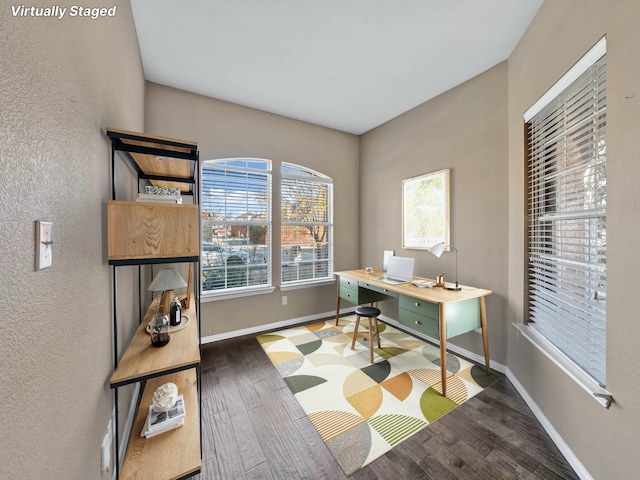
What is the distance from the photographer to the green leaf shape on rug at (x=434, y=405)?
5.95 feet

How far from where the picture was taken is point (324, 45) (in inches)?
82.8

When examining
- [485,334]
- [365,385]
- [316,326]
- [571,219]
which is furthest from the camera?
[316,326]

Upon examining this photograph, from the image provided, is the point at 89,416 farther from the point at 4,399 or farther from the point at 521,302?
the point at 521,302

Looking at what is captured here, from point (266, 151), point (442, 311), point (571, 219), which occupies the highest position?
point (266, 151)

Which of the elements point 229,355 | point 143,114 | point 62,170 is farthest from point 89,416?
point 143,114

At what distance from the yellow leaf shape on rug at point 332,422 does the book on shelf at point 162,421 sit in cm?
87

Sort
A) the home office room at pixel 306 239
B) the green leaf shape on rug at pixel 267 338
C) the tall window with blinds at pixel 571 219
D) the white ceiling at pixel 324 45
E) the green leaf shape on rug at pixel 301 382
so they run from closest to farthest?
the home office room at pixel 306 239
the tall window with blinds at pixel 571 219
the white ceiling at pixel 324 45
the green leaf shape on rug at pixel 301 382
the green leaf shape on rug at pixel 267 338

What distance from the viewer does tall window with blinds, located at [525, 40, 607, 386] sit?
1.30 meters

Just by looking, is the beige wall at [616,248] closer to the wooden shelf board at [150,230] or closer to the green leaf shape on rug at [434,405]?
the green leaf shape on rug at [434,405]

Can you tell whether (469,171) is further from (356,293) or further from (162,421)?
(162,421)

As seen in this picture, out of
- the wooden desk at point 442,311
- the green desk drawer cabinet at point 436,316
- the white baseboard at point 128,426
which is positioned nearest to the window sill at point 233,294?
the white baseboard at point 128,426

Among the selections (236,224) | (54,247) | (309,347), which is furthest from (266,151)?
(54,247)

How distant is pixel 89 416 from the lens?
0.92 metres

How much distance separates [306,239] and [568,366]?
113 inches
